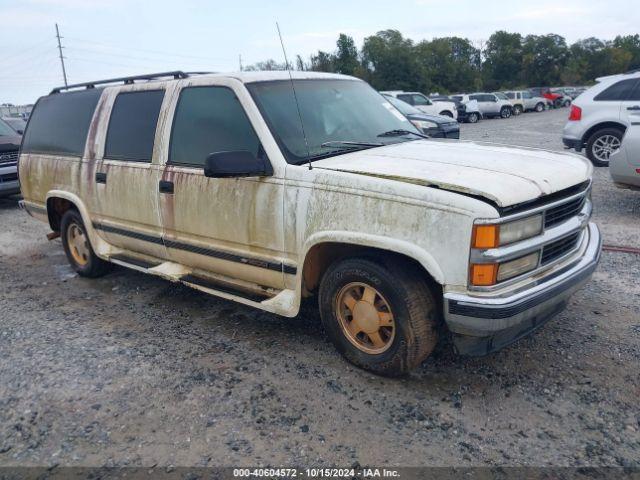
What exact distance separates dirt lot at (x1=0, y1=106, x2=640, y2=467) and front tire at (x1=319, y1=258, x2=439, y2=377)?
0.18 m

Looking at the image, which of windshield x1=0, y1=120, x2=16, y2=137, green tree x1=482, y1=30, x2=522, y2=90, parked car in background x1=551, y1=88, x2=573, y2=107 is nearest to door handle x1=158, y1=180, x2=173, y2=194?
windshield x1=0, y1=120, x2=16, y2=137

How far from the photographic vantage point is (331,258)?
11.5ft

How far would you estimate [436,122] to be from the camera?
12883 mm

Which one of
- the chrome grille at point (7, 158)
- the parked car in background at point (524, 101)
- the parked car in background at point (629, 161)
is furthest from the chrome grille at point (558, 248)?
the parked car in background at point (524, 101)

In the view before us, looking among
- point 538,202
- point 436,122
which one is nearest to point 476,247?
point 538,202

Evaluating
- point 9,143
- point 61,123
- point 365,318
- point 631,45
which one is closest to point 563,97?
point 9,143

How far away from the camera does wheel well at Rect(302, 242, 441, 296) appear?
121 inches

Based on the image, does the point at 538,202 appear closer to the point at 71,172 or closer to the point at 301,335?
the point at 301,335

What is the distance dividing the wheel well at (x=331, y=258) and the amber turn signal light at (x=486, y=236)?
0.45 metres

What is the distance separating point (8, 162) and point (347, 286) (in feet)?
28.9

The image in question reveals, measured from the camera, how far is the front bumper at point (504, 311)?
8.91ft

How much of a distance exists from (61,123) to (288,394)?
3815 mm

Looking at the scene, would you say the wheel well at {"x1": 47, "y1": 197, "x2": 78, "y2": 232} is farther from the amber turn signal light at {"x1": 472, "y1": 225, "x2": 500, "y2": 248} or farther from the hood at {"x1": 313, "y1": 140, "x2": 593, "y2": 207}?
the amber turn signal light at {"x1": 472, "y1": 225, "x2": 500, "y2": 248}

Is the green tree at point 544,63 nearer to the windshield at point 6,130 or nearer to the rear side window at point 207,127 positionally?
the windshield at point 6,130
